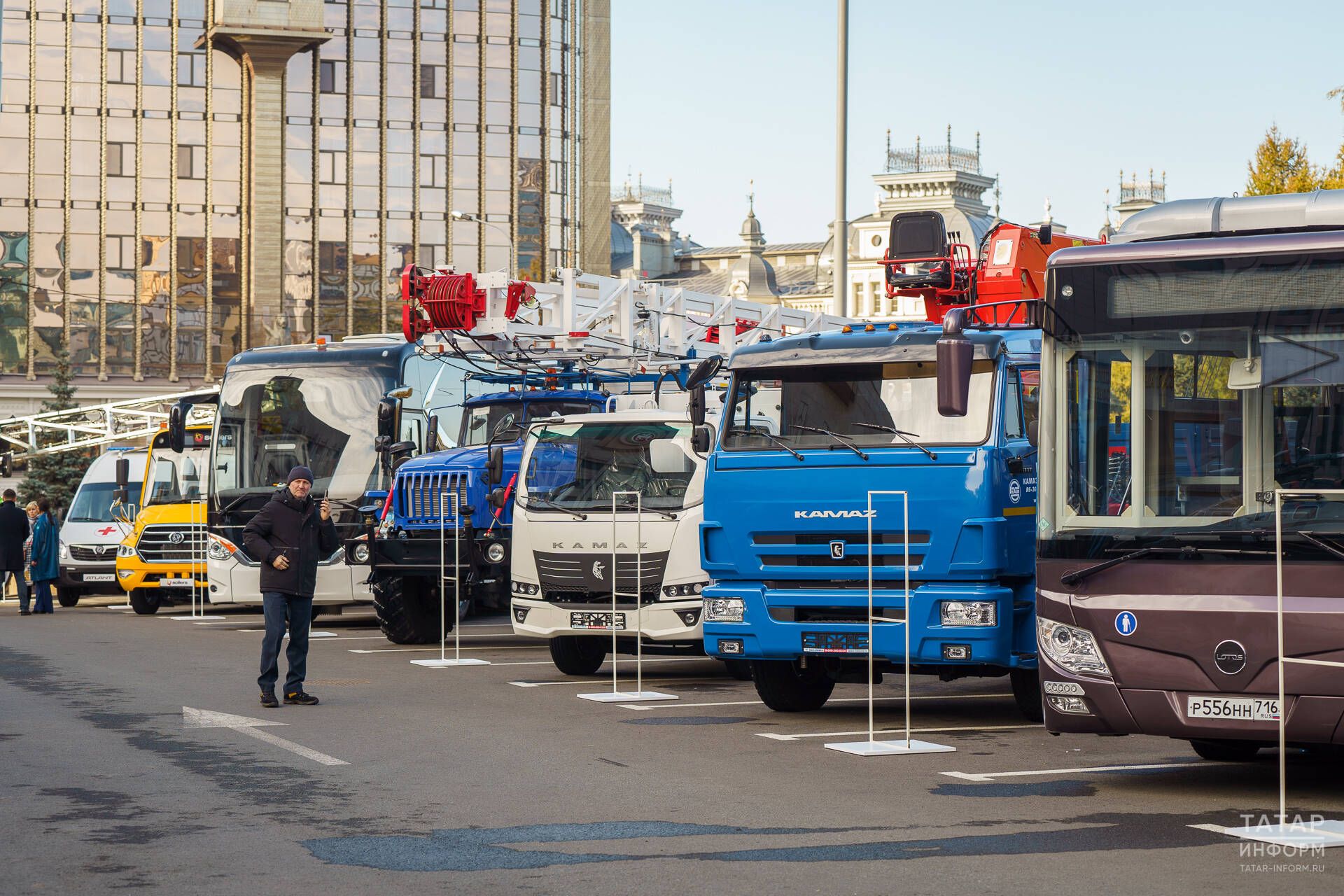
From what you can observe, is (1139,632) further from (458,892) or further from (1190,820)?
(458,892)

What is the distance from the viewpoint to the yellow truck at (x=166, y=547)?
28875 millimetres

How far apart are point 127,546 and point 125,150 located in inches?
1841

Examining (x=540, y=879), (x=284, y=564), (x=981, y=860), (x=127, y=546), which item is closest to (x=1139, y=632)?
(x=981, y=860)

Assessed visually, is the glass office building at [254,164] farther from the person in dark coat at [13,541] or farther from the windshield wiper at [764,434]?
the windshield wiper at [764,434]

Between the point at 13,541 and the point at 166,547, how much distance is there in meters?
2.62

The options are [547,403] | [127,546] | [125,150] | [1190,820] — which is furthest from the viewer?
[125,150]

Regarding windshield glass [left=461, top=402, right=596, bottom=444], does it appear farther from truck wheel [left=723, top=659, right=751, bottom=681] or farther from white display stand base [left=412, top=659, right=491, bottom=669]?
truck wheel [left=723, top=659, right=751, bottom=681]

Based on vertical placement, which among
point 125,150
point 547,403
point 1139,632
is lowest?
point 1139,632

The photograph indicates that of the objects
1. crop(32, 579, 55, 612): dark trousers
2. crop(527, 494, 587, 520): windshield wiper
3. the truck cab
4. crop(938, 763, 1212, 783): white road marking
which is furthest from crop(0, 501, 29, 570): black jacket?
crop(938, 763, 1212, 783): white road marking

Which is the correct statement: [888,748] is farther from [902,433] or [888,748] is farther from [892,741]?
[902,433]

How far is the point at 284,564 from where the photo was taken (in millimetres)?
14516

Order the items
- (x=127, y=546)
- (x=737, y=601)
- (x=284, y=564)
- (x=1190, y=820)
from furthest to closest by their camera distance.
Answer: (x=127, y=546) → (x=284, y=564) → (x=737, y=601) → (x=1190, y=820)

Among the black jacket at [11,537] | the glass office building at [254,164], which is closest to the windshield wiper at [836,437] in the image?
the black jacket at [11,537]

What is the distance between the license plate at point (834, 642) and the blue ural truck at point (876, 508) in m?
0.01
